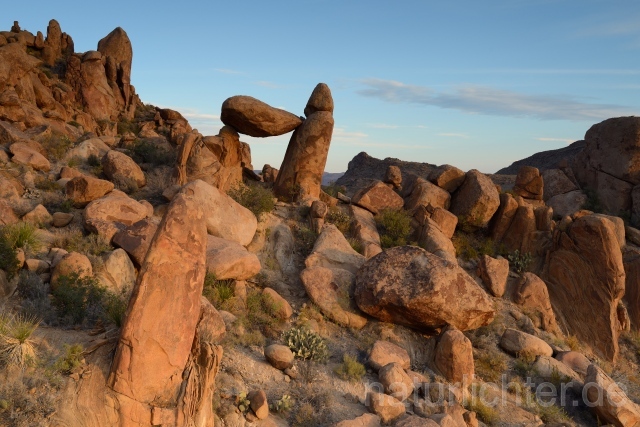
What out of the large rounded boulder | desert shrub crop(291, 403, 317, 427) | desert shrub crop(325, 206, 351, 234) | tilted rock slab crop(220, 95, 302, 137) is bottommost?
desert shrub crop(291, 403, 317, 427)

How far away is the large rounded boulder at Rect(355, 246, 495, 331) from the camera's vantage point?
12781mm

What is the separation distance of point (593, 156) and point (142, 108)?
28282 millimetres

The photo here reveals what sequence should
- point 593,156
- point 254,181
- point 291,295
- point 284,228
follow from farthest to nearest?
1. point 593,156
2. point 254,181
3. point 284,228
4. point 291,295

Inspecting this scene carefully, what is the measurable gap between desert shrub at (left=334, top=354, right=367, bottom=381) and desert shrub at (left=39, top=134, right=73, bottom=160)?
45.6 feet

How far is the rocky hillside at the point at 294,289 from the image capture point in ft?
24.8

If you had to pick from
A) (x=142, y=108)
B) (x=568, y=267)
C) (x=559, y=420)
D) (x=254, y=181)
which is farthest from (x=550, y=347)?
(x=142, y=108)

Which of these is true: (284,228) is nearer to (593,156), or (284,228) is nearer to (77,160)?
(77,160)

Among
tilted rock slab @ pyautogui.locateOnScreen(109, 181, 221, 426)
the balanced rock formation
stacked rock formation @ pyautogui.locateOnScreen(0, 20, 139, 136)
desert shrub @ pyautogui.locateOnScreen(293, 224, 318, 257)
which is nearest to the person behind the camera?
tilted rock slab @ pyautogui.locateOnScreen(109, 181, 221, 426)

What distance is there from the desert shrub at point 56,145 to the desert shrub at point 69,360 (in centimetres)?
1377

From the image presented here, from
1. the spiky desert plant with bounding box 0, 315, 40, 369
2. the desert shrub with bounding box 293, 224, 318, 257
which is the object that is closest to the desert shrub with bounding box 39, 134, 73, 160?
the desert shrub with bounding box 293, 224, 318, 257

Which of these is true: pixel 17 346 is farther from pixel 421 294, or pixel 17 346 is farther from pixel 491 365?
pixel 491 365

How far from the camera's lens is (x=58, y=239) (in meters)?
12.4

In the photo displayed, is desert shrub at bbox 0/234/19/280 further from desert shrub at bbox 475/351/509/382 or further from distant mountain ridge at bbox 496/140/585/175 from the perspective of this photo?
distant mountain ridge at bbox 496/140/585/175

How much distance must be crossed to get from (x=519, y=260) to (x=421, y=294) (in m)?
7.11
